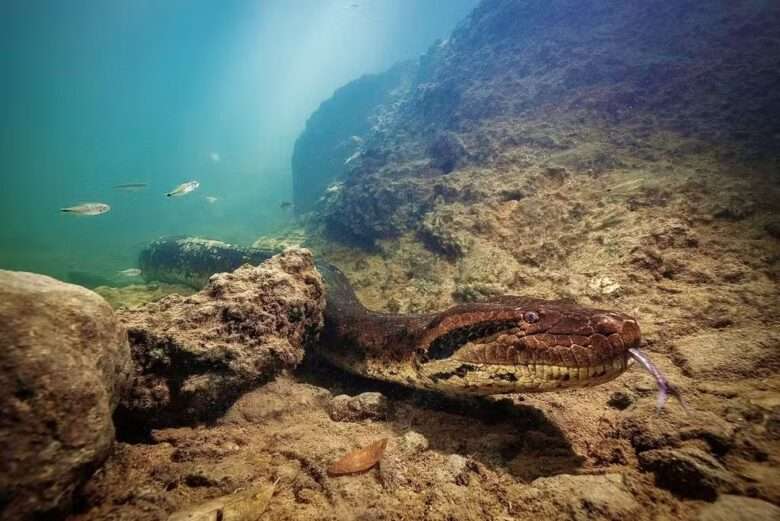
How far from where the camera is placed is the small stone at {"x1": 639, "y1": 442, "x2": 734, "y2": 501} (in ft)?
5.18

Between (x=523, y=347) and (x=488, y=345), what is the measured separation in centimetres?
25

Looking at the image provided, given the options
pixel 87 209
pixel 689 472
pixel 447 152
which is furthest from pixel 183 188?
pixel 689 472

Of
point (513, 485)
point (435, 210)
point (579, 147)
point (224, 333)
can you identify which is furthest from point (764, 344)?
point (579, 147)

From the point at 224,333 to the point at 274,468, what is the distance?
43.9 inches

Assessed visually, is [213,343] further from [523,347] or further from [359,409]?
[523,347]

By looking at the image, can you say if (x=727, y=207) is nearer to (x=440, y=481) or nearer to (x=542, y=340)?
(x=542, y=340)

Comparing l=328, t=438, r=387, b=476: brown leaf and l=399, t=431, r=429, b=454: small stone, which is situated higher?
l=328, t=438, r=387, b=476: brown leaf

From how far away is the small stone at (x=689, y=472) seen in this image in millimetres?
1580

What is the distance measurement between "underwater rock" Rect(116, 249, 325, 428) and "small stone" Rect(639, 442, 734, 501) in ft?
8.20

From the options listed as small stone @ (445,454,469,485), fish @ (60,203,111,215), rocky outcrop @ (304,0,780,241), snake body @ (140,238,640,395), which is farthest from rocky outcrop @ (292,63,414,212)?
small stone @ (445,454,469,485)

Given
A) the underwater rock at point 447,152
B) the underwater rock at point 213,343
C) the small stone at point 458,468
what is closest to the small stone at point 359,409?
the underwater rock at point 213,343

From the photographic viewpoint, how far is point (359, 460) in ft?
6.88

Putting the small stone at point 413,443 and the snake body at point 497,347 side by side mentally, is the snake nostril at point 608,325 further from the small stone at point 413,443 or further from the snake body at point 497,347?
the small stone at point 413,443

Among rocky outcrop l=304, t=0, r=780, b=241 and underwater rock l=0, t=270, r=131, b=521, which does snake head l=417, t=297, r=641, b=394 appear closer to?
underwater rock l=0, t=270, r=131, b=521
